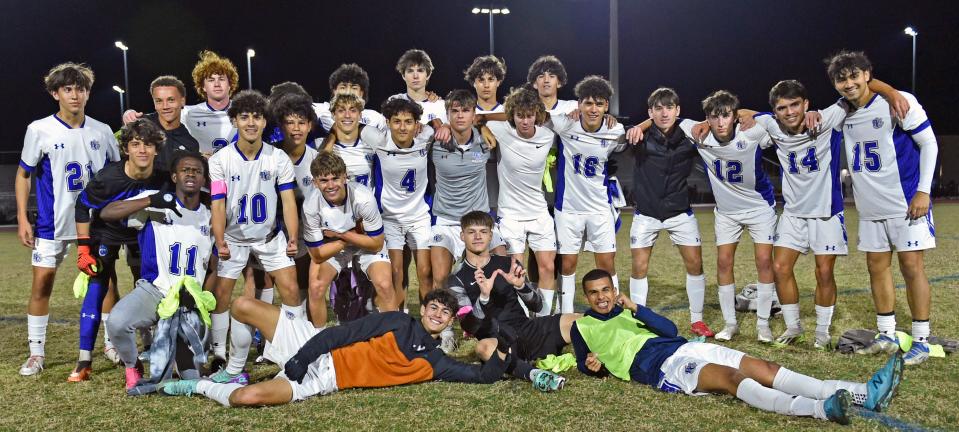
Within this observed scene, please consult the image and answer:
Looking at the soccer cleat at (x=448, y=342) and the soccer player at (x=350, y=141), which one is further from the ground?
the soccer player at (x=350, y=141)

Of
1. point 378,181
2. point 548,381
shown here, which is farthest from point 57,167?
point 548,381

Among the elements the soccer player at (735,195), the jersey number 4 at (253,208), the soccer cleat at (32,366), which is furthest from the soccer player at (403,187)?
the soccer cleat at (32,366)

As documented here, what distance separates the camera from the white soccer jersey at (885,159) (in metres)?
4.83

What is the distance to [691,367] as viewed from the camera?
3.86 meters

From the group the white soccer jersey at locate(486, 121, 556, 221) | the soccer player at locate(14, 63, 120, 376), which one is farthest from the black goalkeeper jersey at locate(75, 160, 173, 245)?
the white soccer jersey at locate(486, 121, 556, 221)

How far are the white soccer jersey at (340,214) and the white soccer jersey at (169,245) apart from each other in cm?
75

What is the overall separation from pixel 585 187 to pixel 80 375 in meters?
3.87

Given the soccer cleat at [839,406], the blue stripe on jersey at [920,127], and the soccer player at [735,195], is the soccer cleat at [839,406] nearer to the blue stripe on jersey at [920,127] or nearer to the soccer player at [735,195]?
the soccer player at [735,195]

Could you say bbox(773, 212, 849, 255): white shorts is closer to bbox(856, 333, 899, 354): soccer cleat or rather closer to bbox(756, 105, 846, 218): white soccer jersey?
bbox(756, 105, 846, 218): white soccer jersey

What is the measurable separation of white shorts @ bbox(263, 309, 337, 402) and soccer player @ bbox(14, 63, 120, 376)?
1894mm

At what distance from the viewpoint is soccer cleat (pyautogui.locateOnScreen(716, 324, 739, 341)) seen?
5465 mm

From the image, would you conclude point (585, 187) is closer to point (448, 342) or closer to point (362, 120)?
point (448, 342)

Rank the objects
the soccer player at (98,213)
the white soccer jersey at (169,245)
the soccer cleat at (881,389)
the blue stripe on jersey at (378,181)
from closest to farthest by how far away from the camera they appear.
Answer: the soccer cleat at (881,389), the white soccer jersey at (169,245), the soccer player at (98,213), the blue stripe on jersey at (378,181)

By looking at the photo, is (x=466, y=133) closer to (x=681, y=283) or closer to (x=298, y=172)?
(x=298, y=172)
